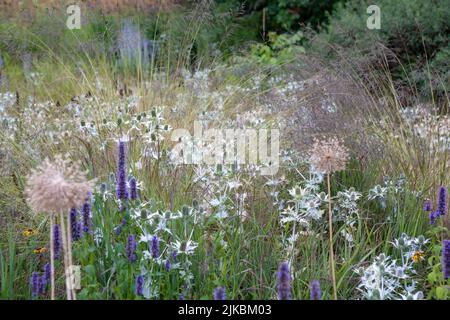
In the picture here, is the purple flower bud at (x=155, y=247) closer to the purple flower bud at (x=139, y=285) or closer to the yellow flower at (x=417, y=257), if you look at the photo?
the purple flower bud at (x=139, y=285)

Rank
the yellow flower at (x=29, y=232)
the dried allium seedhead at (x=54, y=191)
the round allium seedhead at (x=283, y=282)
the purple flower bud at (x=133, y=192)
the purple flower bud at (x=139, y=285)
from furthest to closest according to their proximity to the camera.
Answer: the yellow flower at (x=29, y=232) → the purple flower bud at (x=133, y=192) → the purple flower bud at (x=139, y=285) → the dried allium seedhead at (x=54, y=191) → the round allium seedhead at (x=283, y=282)

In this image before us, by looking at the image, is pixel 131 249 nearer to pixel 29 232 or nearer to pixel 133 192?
pixel 133 192

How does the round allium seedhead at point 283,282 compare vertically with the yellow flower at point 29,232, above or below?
below

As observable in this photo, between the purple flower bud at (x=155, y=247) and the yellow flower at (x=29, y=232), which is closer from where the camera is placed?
the purple flower bud at (x=155, y=247)

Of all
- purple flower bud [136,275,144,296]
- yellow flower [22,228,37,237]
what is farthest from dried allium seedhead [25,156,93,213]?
yellow flower [22,228,37,237]

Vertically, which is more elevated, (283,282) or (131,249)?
(131,249)

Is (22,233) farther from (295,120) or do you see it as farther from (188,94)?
(188,94)

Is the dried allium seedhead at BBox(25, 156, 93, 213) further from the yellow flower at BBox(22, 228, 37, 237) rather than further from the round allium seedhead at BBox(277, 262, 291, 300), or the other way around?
the yellow flower at BBox(22, 228, 37, 237)

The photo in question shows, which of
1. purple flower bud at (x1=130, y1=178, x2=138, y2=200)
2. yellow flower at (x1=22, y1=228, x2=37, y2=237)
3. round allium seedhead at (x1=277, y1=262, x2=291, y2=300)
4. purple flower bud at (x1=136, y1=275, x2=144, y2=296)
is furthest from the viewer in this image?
yellow flower at (x1=22, y1=228, x2=37, y2=237)

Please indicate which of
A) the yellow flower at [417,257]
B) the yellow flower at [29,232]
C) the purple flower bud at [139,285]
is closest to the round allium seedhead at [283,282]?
the purple flower bud at [139,285]

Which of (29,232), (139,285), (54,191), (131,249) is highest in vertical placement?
(54,191)

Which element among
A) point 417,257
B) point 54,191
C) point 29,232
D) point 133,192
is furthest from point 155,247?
point 417,257
